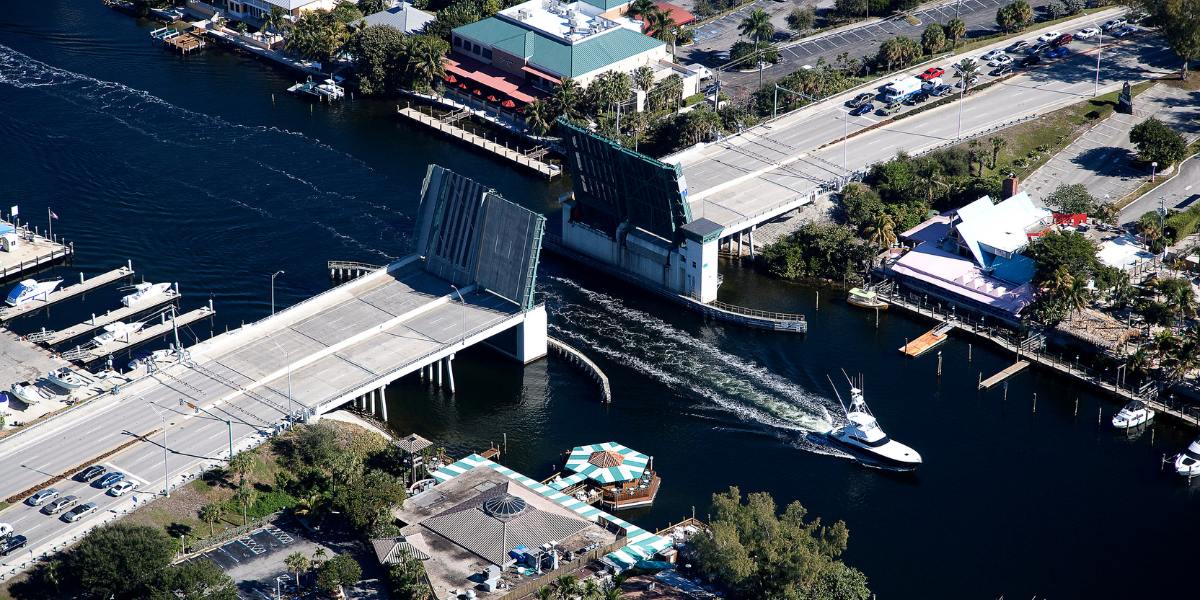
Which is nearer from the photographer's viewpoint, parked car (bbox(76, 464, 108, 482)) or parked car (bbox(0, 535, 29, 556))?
parked car (bbox(0, 535, 29, 556))

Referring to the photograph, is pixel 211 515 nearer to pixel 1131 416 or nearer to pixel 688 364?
pixel 688 364

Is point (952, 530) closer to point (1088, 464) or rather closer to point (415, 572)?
point (1088, 464)

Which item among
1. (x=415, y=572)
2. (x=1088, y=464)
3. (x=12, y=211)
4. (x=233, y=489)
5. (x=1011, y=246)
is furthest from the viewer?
(x=12, y=211)

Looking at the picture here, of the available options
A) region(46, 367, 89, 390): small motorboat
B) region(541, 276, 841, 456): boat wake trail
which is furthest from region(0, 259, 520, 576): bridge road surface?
region(541, 276, 841, 456): boat wake trail

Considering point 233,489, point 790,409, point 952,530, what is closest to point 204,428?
point 233,489

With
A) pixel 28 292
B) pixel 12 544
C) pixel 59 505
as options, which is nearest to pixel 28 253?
pixel 28 292

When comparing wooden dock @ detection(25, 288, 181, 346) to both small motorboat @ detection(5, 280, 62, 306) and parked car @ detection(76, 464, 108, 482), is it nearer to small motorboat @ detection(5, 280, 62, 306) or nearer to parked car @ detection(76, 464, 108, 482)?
small motorboat @ detection(5, 280, 62, 306)
